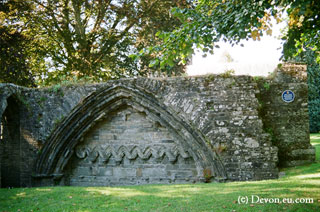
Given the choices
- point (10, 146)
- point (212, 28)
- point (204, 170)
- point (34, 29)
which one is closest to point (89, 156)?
point (10, 146)

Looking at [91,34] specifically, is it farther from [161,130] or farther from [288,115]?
[288,115]

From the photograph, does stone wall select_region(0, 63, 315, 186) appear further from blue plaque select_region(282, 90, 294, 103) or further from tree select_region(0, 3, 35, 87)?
tree select_region(0, 3, 35, 87)

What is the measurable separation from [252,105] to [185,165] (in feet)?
7.83

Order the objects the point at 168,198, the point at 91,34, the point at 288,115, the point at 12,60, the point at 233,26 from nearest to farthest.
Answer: the point at 233,26
the point at 168,198
the point at 288,115
the point at 12,60
the point at 91,34

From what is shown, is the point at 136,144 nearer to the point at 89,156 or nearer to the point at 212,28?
the point at 89,156

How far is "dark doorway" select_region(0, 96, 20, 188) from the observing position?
29.6ft

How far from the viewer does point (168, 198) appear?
5.38 m

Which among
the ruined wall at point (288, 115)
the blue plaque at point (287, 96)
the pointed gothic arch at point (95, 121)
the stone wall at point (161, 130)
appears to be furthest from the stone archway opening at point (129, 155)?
the blue plaque at point (287, 96)

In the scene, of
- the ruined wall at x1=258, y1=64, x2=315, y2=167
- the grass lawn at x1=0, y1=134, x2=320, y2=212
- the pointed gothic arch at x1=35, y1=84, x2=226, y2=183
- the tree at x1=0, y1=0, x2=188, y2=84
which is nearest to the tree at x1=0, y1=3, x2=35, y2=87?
the tree at x1=0, y1=0, x2=188, y2=84

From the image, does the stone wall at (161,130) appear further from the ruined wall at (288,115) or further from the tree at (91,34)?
the tree at (91,34)

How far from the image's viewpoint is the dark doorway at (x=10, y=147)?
9.03 meters

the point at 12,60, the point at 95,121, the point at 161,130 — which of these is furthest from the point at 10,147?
the point at 161,130

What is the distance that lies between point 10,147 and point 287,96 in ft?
27.0

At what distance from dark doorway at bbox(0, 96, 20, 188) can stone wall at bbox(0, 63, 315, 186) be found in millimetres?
95
